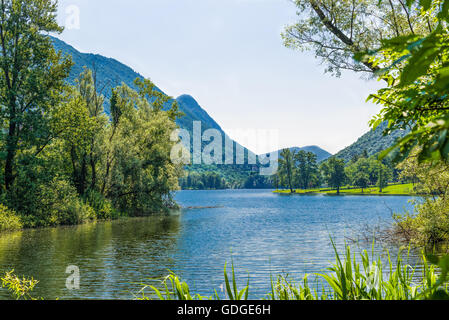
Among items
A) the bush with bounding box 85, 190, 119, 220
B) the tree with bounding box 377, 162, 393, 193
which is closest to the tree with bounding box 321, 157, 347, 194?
the tree with bounding box 377, 162, 393, 193

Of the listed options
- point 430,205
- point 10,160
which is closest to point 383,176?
point 430,205

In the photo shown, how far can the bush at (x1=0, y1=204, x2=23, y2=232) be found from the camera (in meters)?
23.8

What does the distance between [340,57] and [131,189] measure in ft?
89.4

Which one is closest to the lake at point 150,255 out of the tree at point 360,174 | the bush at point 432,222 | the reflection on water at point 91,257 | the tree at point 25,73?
the reflection on water at point 91,257

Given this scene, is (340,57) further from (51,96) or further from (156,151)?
(156,151)

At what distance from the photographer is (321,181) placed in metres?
147

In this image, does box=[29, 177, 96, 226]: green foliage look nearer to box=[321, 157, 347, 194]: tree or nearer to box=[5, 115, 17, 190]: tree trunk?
box=[5, 115, 17, 190]: tree trunk

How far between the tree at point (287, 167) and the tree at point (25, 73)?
116895 mm

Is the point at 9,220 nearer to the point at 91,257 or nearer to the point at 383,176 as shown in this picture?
the point at 91,257

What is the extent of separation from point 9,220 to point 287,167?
121080mm

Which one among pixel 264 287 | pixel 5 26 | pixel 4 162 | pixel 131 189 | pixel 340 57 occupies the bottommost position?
pixel 264 287

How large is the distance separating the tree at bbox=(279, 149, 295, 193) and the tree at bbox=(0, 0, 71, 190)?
116895mm

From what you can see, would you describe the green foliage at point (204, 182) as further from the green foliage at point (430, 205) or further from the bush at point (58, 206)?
the green foliage at point (430, 205)
